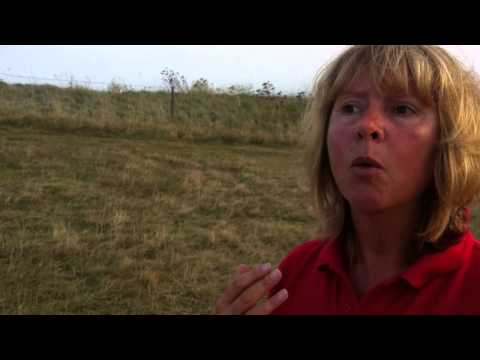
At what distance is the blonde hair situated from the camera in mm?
1282

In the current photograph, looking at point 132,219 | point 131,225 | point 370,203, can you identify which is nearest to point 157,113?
point 132,219

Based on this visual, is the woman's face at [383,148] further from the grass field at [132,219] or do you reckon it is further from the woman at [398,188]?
the grass field at [132,219]

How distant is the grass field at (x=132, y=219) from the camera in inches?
171

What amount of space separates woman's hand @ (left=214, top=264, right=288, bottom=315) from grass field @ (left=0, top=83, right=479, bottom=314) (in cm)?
286

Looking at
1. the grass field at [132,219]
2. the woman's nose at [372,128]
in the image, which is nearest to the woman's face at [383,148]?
the woman's nose at [372,128]

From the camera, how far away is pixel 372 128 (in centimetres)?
122

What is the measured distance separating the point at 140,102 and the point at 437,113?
1695cm

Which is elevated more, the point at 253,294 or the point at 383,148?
the point at 383,148

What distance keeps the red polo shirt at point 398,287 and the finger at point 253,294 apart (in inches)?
5.7

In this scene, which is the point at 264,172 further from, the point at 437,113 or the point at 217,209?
the point at 437,113

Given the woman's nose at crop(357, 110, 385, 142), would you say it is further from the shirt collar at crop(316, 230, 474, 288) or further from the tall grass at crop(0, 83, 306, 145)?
the tall grass at crop(0, 83, 306, 145)

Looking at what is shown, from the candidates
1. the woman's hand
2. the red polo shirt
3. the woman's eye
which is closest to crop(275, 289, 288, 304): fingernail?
the woman's hand

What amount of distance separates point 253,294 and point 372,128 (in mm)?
527

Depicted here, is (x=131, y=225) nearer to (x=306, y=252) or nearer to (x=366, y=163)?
(x=306, y=252)
